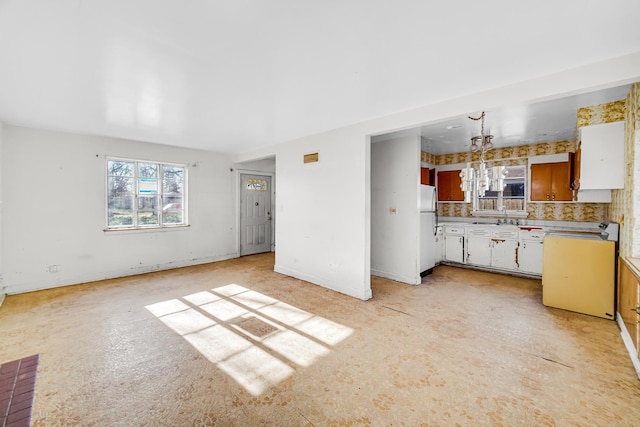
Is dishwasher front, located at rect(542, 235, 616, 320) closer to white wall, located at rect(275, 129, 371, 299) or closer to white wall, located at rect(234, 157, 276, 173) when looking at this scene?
white wall, located at rect(275, 129, 371, 299)

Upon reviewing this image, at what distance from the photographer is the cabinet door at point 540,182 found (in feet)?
16.9

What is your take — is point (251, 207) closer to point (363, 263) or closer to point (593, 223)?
point (363, 263)

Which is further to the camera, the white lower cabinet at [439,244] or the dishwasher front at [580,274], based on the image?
the white lower cabinet at [439,244]

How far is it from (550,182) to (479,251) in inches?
71.9

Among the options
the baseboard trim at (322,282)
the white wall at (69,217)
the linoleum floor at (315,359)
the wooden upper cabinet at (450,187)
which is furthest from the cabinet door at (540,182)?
the white wall at (69,217)

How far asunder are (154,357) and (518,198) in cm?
681

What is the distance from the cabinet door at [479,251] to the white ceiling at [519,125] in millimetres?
1972

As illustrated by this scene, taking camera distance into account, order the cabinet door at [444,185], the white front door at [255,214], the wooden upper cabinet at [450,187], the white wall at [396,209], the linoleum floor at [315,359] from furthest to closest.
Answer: the white front door at [255,214]
the cabinet door at [444,185]
the wooden upper cabinet at [450,187]
the white wall at [396,209]
the linoleum floor at [315,359]

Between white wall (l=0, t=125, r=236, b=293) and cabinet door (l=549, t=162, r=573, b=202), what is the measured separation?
289 inches

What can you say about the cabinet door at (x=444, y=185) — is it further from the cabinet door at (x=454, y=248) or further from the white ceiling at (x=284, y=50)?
the white ceiling at (x=284, y=50)

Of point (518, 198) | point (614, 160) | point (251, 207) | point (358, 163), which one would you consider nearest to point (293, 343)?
point (358, 163)

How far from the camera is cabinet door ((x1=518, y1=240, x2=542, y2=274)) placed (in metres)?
4.89

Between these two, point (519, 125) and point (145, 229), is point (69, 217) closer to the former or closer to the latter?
point (145, 229)

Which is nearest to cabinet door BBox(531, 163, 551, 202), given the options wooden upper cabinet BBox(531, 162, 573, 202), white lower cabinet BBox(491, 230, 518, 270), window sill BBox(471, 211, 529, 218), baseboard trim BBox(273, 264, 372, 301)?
wooden upper cabinet BBox(531, 162, 573, 202)
